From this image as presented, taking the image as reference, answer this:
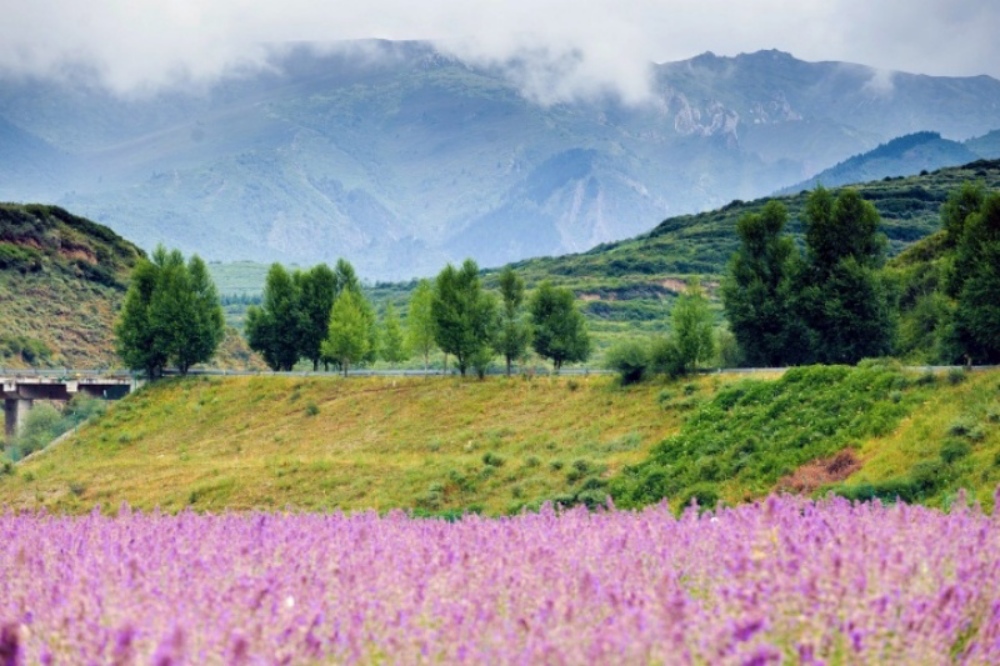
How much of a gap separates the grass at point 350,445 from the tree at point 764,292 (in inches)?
293

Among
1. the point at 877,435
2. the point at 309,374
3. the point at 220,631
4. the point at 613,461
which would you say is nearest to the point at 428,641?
the point at 220,631

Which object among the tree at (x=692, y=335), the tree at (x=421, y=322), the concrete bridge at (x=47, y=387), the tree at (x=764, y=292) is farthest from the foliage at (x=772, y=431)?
the concrete bridge at (x=47, y=387)

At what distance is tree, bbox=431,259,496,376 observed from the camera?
67.7 meters

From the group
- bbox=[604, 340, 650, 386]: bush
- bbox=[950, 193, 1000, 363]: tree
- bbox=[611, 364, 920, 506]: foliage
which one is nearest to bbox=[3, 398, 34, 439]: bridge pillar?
bbox=[604, 340, 650, 386]: bush

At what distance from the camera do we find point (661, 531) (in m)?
9.37

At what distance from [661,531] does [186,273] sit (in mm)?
76959

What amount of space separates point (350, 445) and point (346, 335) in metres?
19.3

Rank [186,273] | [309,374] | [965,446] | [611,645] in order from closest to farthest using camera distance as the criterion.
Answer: [611,645], [965,446], [309,374], [186,273]

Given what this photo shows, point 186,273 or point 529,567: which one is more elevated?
point 186,273

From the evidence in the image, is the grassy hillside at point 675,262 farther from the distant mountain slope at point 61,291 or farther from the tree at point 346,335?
the tree at point 346,335

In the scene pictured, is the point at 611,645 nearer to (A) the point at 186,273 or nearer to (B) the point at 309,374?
(B) the point at 309,374

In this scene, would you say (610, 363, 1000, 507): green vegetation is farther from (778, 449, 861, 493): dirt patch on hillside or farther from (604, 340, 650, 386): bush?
(604, 340, 650, 386): bush

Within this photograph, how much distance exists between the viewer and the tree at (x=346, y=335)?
7619cm

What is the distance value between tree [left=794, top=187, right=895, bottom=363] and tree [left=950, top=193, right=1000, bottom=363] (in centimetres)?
685
